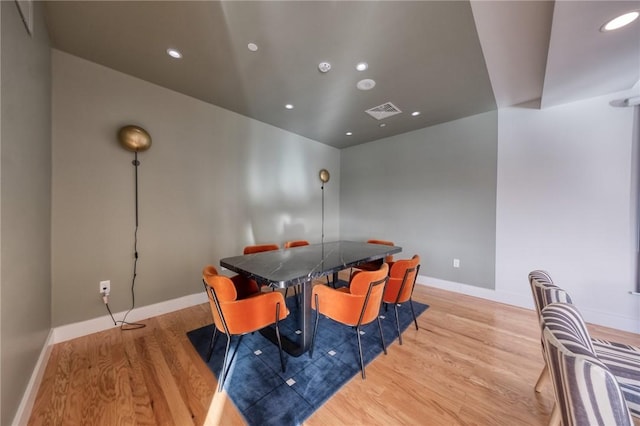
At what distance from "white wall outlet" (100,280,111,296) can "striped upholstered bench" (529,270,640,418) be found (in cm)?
363

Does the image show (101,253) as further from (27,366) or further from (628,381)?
(628,381)

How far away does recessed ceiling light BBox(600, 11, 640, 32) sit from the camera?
4.47 feet

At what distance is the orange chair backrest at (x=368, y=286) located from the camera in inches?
62.9

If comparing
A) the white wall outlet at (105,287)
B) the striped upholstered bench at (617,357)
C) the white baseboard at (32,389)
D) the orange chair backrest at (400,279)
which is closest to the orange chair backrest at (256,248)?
the white wall outlet at (105,287)

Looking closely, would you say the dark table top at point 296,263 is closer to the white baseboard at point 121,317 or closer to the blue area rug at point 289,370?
the blue area rug at point 289,370

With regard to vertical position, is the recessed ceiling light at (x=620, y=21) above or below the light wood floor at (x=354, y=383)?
above

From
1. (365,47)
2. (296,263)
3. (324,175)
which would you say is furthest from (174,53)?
(324,175)

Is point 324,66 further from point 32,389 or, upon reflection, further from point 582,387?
point 32,389

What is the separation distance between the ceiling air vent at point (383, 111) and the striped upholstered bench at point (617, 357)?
94.8 inches

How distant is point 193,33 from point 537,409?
11.9 feet

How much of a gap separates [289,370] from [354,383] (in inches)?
19.6

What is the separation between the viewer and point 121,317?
229 centimetres

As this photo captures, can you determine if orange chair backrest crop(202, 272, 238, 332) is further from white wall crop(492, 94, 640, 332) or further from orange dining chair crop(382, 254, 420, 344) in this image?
white wall crop(492, 94, 640, 332)

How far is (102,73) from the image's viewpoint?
219cm
